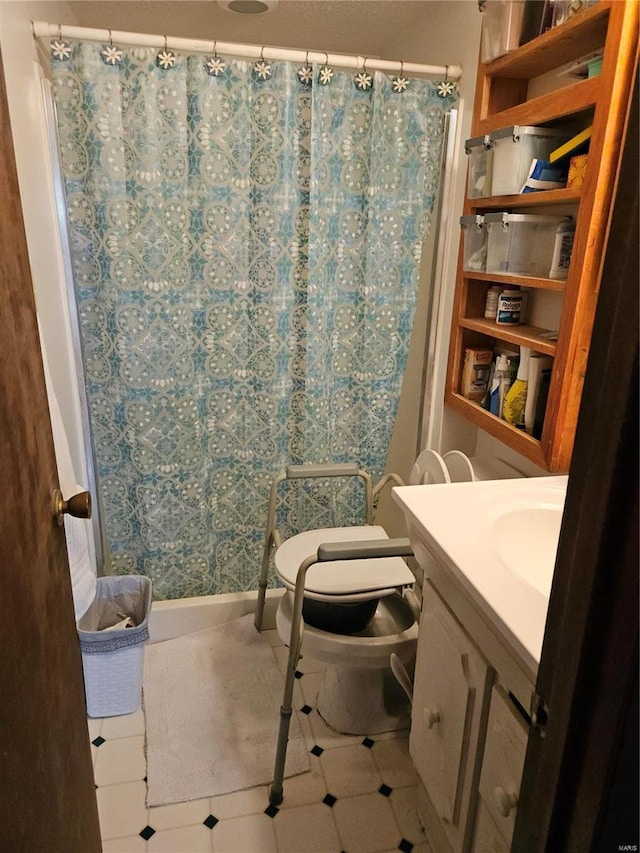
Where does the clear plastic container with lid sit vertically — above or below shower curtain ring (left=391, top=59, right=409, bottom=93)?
below

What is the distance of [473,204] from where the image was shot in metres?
1.65

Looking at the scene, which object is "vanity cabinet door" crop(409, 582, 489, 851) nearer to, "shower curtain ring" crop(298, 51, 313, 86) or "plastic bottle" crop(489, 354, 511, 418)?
"plastic bottle" crop(489, 354, 511, 418)

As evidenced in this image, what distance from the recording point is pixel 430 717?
1.25 m

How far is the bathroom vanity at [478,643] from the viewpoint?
940 mm

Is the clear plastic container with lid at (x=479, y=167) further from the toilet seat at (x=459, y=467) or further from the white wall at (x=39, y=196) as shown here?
the white wall at (x=39, y=196)

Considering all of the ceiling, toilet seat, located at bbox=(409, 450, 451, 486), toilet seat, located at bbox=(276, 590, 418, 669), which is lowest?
toilet seat, located at bbox=(276, 590, 418, 669)

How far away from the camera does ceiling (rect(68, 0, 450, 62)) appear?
197 cm

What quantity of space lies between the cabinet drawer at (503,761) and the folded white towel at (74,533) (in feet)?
3.55

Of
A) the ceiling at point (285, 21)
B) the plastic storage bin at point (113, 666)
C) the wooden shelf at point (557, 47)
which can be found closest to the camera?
the wooden shelf at point (557, 47)

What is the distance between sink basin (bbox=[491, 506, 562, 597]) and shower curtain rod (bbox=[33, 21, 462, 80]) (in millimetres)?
1378

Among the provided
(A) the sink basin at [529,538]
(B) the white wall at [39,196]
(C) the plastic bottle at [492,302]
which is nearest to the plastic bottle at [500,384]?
(C) the plastic bottle at [492,302]

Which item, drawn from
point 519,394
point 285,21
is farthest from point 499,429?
point 285,21

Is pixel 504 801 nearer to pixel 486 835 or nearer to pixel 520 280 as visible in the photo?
pixel 486 835

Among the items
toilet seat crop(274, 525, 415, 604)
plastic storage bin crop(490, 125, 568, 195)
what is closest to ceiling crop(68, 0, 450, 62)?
plastic storage bin crop(490, 125, 568, 195)
